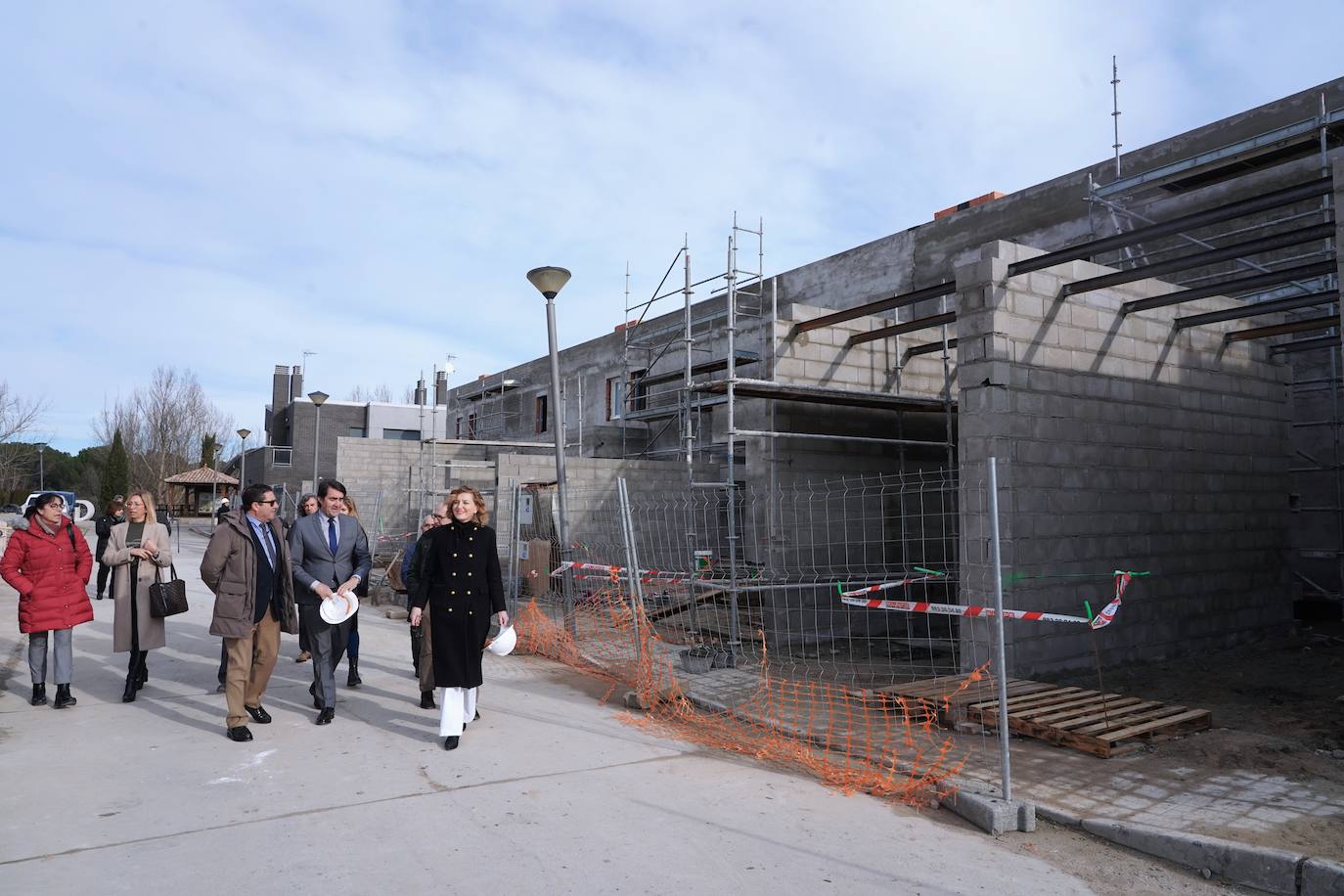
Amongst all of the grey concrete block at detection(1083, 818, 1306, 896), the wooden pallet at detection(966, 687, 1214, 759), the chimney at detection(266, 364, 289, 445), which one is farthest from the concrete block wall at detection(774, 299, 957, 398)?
the chimney at detection(266, 364, 289, 445)

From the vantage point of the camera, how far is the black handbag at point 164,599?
23.0ft

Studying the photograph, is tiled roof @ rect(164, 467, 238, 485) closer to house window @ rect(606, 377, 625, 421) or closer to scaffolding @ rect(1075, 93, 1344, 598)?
house window @ rect(606, 377, 625, 421)

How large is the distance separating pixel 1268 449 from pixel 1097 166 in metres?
6.45

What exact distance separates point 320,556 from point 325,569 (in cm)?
11

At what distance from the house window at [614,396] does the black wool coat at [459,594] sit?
19.5 m

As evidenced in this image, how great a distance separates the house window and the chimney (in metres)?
28.3

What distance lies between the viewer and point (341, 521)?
6895mm

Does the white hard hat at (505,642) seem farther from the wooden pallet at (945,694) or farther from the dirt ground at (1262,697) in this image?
the dirt ground at (1262,697)

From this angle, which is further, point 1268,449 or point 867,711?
point 1268,449

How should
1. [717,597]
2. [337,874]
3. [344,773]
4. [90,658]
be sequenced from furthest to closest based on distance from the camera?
[717,597] → [90,658] → [344,773] → [337,874]

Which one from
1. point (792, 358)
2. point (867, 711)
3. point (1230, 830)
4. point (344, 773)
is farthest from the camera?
point (792, 358)

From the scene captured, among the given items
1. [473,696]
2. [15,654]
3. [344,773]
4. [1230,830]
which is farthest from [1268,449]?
[15,654]

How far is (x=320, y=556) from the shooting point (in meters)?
6.74

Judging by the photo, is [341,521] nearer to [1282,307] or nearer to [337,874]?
[337,874]
